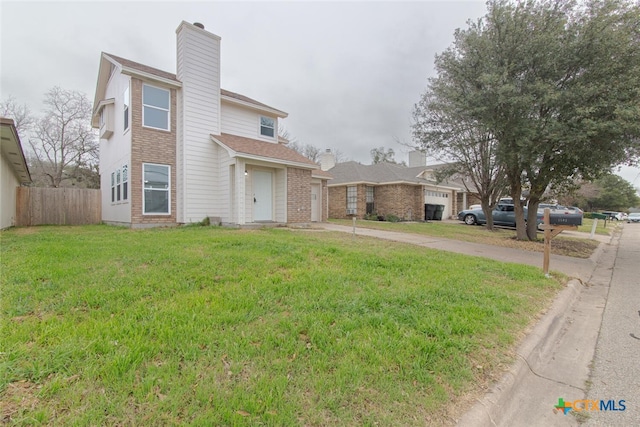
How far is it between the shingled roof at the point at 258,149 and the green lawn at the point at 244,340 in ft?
22.1

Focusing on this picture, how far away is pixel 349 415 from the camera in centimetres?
187

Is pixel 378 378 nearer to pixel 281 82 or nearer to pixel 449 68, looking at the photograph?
pixel 449 68

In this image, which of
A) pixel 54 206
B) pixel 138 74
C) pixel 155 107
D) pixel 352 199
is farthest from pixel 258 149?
pixel 352 199

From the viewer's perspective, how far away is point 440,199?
24344 mm

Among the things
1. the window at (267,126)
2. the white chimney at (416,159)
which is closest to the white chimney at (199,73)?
the window at (267,126)

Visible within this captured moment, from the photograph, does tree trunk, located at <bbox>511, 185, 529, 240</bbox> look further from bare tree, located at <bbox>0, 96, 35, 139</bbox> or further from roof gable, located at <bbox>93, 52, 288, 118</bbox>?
bare tree, located at <bbox>0, 96, 35, 139</bbox>

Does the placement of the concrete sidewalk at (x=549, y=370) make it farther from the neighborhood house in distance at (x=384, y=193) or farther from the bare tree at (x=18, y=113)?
the bare tree at (x=18, y=113)

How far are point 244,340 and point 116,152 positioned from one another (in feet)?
43.3

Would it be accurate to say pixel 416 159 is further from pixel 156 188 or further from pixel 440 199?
pixel 156 188

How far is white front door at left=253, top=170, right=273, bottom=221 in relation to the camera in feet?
39.1

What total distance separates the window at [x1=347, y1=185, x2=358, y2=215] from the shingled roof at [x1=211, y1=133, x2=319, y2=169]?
8640 millimetres

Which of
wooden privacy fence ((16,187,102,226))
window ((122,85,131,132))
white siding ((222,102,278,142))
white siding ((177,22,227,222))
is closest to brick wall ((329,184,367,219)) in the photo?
white siding ((222,102,278,142))

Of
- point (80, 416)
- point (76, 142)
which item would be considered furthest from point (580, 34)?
point (76, 142)

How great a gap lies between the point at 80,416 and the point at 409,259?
5483mm
